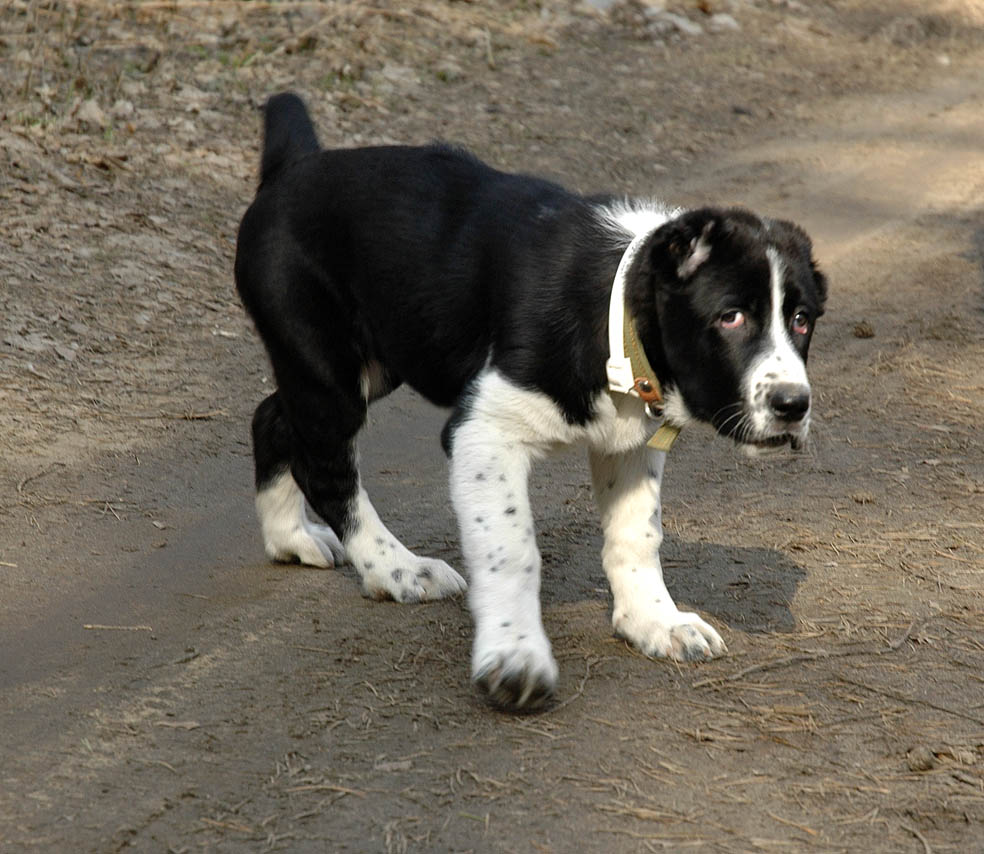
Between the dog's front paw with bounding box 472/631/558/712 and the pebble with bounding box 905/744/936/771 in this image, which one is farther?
the dog's front paw with bounding box 472/631/558/712

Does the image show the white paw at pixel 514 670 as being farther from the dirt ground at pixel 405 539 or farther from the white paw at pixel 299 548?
the white paw at pixel 299 548

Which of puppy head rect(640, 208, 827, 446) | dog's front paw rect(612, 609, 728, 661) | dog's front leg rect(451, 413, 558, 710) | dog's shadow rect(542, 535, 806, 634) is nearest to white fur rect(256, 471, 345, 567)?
dog's shadow rect(542, 535, 806, 634)

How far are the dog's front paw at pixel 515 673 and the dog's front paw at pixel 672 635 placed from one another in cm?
49

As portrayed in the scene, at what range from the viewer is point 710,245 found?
11.9 feet

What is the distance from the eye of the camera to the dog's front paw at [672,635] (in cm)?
404

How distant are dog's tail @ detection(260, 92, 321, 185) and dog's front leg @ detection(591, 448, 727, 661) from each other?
5.10 feet

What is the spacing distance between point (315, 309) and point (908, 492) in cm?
263

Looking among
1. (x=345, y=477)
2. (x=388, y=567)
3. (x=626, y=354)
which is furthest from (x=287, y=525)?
(x=626, y=354)

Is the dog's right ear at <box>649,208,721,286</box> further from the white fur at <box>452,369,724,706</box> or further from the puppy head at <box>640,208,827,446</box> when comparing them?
the white fur at <box>452,369,724,706</box>

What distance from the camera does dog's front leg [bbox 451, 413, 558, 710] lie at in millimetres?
3631

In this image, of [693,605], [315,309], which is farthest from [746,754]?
[315,309]

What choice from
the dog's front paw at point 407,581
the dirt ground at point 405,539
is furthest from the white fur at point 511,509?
the dog's front paw at point 407,581

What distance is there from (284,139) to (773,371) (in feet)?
6.85

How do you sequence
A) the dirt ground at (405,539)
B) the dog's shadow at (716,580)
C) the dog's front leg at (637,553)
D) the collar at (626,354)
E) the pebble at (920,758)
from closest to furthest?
the dirt ground at (405,539) < the pebble at (920,758) < the collar at (626,354) < the dog's front leg at (637,553) < the dog's shadow at (716,580)
